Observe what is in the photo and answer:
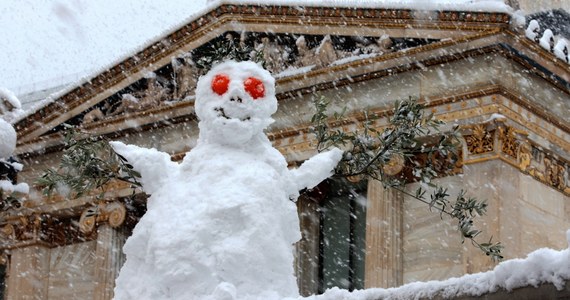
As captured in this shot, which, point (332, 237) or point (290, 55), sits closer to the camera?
point (332, 237)

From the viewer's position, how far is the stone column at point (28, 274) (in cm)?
2545

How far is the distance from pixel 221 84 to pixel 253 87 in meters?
0.23

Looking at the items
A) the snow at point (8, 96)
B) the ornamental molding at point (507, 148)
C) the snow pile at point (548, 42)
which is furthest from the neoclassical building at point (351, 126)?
the snow at point (8, 96)

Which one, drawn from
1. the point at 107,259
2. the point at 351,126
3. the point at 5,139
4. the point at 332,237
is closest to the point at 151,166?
the point at 5,139

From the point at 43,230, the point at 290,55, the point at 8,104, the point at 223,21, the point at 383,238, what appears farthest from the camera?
the point at 43,230

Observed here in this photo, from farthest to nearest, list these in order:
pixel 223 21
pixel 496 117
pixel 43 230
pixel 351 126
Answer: pixel 43 230 < pixel 223 21 < pixel 351 126 < pixel 496 117

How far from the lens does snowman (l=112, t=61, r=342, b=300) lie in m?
8.34

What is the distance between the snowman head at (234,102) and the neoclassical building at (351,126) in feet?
33.1

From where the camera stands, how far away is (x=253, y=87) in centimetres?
927

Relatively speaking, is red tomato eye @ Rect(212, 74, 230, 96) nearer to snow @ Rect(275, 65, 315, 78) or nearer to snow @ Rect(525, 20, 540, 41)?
snow @ Rect(525, 20, 540, 41)

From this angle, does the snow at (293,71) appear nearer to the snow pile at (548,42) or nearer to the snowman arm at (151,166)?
the snow pile at (548,42)

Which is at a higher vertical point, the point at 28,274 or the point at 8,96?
the point at 8,96

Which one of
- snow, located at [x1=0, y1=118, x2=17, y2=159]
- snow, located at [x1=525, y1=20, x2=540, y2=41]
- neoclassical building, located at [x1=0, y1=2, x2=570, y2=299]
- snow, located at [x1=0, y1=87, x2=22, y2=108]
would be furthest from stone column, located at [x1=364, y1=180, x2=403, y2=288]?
snow, located at [x1=0, y1=118, x2=17, y2=159]

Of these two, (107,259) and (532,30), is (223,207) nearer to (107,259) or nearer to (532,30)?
(532,30)
